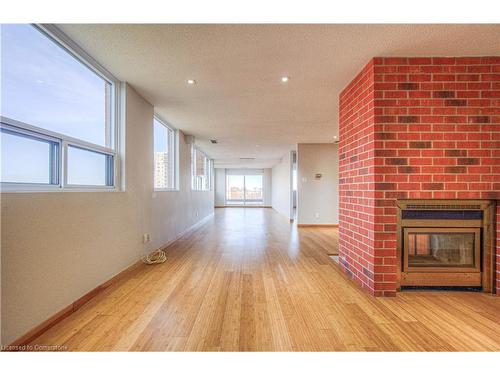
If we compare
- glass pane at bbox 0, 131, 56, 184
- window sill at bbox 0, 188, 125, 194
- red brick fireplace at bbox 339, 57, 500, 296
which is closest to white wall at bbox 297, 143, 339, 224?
red brick fireplace at bbox 339, 57, 500, 296

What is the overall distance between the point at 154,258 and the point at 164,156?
80.3 inches

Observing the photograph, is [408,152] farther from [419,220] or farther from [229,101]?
[229,101]

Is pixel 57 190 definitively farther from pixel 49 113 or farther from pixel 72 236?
pixel 49 113

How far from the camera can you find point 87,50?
7.12 ft

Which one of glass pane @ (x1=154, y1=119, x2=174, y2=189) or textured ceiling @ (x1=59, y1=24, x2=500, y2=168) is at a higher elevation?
textured ceiling @ (x1=59, y1=24, x2=500, y2=168)

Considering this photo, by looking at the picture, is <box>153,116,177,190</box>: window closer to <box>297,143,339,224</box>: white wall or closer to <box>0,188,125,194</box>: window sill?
<box>0,188,125,194</box>: window sill

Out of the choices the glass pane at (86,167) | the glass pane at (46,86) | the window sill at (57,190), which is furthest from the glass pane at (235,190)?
the glass pane at (46,86)

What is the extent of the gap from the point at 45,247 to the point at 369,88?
3.06m

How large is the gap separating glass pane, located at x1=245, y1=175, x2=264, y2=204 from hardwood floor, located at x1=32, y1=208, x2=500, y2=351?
456 inches

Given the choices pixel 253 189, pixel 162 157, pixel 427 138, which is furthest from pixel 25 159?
pixel 253 189

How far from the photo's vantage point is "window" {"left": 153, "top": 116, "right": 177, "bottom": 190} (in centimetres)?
430

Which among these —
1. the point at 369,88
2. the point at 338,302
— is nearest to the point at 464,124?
the point at 369,88

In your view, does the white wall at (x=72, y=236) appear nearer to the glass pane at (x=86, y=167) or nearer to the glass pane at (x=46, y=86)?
the glass pane at (x=86, y=167)

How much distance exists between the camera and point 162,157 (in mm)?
4598
